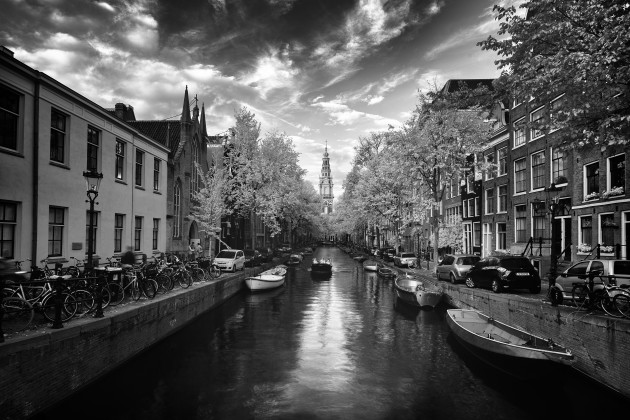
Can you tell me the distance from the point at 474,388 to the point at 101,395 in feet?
33.4

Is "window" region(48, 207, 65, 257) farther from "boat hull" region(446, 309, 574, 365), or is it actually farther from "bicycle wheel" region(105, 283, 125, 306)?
"boat hull" region(446, 309, 574, 365)

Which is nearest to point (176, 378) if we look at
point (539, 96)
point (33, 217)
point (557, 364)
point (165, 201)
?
point (33, 217)

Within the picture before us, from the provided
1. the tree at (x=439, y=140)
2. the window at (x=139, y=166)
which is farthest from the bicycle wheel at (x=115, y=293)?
the tree at (x=439, y=140)

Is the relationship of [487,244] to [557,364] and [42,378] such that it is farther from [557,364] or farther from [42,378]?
[42,378]

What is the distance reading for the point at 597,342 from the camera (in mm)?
11172

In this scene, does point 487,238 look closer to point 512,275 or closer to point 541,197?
point 541,197

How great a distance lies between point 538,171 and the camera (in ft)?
98.5

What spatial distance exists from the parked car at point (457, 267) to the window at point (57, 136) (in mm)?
21773

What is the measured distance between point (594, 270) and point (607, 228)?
→ 379 inches

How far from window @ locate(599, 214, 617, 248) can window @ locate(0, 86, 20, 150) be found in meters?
27.4

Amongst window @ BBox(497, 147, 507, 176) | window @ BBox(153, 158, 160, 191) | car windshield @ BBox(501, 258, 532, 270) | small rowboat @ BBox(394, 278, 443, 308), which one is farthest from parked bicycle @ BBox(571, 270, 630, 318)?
window @ BBox(153, 158, 160, 191)

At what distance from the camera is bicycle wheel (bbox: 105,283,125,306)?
13.6m

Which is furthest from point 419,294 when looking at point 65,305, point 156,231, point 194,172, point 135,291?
point 194,172

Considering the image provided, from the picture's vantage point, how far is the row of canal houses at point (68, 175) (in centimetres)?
1453
